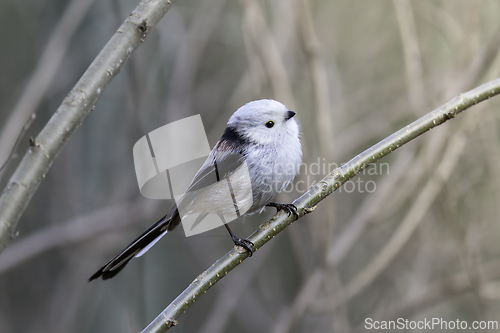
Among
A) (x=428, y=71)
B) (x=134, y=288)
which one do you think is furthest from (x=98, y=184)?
(x=428, y=71)

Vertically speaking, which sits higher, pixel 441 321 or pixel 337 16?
pixel 337 16

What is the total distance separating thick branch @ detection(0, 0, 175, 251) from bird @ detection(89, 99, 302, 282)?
49 cm

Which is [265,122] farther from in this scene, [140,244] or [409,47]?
[409,47]

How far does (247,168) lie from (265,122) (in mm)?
167

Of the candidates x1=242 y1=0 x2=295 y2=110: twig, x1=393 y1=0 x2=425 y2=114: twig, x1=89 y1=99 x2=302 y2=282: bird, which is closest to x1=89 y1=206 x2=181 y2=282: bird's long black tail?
x1=89 y1=99 x2=302 y2=282: bird

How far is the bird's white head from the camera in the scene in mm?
1275

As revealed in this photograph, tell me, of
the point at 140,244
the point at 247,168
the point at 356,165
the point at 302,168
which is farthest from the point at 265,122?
the point at 302,168

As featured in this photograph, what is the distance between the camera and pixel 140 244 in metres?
1.29

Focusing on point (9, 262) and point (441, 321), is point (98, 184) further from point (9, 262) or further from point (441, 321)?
point (441, 321)

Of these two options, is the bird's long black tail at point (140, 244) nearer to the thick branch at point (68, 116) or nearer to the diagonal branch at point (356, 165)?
the diagonal branch at point (356, 165)

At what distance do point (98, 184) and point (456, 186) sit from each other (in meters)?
2.48

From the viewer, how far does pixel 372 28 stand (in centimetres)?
308

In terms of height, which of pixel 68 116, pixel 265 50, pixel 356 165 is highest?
pixel 265 50

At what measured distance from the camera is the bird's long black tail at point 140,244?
1.10 metres
